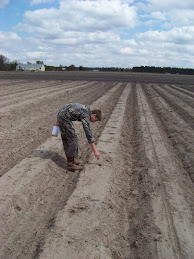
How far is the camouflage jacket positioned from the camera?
4.88m

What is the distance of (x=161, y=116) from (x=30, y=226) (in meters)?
8.86

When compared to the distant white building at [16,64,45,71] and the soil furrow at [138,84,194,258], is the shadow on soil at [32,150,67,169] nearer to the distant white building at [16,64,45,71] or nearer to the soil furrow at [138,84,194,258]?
the soil furrow at [138,84,194,258]

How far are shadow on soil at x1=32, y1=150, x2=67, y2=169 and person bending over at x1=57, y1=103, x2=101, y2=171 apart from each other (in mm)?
380

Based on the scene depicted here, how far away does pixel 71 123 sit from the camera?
5.29 meters

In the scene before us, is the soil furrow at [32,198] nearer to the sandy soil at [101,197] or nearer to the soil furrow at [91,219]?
the sandy soil at [101,197]

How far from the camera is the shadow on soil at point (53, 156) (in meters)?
5.98

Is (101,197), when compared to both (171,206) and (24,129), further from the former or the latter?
(24,129)

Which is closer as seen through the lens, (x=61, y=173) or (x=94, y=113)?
(x=94, y=113)

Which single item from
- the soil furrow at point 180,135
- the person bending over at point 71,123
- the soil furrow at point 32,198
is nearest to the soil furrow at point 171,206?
the soil furrow at point 180,135

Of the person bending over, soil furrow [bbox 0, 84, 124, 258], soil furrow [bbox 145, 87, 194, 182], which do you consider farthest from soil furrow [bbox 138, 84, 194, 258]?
soil furrow [bbox 0, 84, 124, 258]

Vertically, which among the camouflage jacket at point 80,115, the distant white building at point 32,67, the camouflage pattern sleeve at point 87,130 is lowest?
the camouflage pattern sleeve at point 87,130

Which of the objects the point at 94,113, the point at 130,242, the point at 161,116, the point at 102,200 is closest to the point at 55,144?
the point at 94,113

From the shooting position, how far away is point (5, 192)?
436 centimetres

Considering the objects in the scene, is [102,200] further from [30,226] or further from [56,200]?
[30,226]
